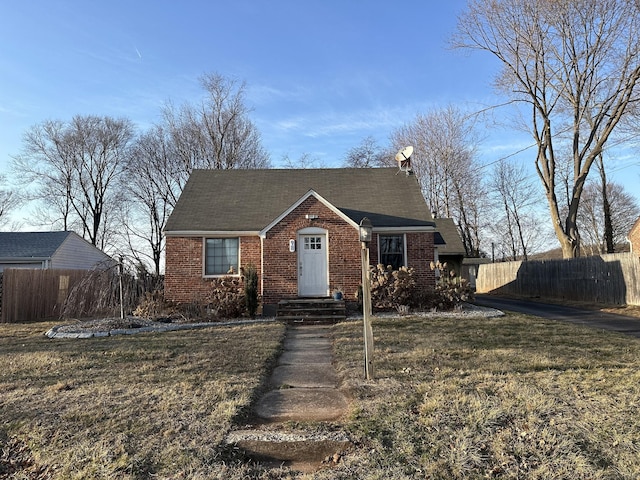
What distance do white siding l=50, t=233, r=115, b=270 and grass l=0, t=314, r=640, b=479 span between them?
14.6 meters

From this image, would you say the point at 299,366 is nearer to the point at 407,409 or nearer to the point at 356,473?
the point at 407,409

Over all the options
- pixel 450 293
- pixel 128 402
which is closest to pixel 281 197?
pixel 450 293

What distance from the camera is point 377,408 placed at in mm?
4656

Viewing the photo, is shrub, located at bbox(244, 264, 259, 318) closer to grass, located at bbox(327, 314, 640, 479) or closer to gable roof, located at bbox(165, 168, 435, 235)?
gable roof, located at bbox(165, 168, 435, 235)

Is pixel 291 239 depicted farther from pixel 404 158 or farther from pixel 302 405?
pixel 302 405

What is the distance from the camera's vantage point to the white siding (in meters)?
21.2

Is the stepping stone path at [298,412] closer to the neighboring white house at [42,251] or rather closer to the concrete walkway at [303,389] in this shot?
the concrete walkway at [303,389]

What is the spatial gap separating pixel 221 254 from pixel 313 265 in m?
3.23

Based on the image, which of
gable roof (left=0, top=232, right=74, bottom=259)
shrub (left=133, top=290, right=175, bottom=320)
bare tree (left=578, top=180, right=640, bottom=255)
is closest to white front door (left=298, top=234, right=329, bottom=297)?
shrub (left=133, top=290, right=175, bottom=320)

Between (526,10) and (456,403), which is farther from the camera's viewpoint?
(526,10)

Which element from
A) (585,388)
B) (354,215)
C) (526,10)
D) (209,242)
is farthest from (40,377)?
(526,10)

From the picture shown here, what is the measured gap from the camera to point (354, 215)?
15320mm

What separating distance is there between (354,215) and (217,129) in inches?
809

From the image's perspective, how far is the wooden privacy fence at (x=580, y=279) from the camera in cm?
1647
